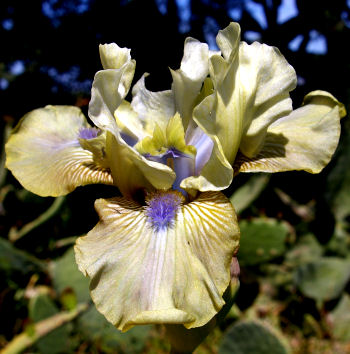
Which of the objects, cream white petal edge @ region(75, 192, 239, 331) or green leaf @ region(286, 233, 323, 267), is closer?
cream white petal edge @ region(75, 192, 239, 331)

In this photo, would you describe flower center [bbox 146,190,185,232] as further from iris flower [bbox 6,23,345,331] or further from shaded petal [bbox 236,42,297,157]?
shaded petal [bbox 236,42,297,157]

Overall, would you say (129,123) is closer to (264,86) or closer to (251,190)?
(264,86)

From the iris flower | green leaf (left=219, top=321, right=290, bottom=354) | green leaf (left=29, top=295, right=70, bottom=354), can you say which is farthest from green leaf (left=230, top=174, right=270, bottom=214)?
green leaf (left=29, top=295, right=70, bottom=354)

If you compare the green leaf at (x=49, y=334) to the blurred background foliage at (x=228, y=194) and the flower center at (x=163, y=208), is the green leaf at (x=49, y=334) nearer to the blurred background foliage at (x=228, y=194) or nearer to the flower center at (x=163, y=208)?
the blurred background foliage at (x=228, y=194)

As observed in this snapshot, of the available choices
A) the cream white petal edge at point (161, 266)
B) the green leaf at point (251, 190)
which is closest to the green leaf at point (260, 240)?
the green leaf at point (251, 190)

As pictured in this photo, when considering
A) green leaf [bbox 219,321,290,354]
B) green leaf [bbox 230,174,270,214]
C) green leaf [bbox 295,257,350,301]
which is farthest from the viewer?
green leaf [bbox 295,257,350,301]

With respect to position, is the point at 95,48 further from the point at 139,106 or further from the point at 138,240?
the point at 138,240
